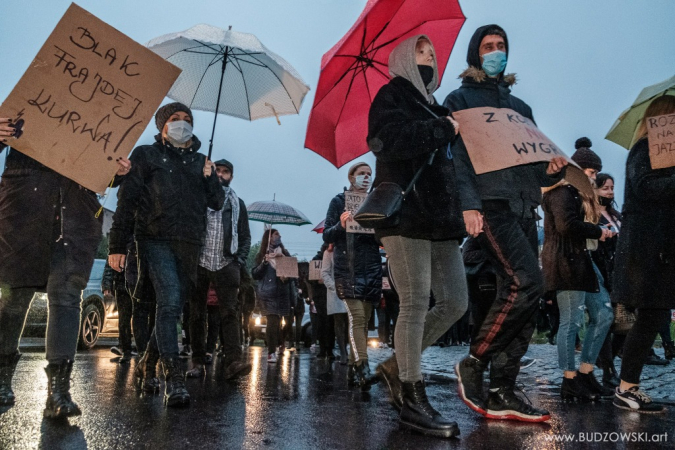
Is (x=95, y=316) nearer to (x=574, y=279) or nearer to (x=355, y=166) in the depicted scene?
(x=355, y=166)

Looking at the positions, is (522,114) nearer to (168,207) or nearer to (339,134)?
(339,134)

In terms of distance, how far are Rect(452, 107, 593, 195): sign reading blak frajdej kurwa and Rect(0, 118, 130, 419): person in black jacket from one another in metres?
2.34

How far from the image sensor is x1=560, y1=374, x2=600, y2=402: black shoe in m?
5.06

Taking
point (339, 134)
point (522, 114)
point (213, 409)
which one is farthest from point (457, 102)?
point (213, 409)

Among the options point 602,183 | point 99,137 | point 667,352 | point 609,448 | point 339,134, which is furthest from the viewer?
point 667,352

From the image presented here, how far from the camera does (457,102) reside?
4.30 m

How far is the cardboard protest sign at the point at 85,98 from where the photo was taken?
3.86m

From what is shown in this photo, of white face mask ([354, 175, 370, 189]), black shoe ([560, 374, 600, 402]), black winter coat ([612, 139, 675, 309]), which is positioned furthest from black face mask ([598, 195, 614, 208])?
white face mask ([354, 175, 370, 189])

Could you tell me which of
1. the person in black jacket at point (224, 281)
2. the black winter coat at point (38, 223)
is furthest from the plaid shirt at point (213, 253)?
the black winter coat at point (38, 223)

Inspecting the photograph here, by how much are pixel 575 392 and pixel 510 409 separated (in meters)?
1.50

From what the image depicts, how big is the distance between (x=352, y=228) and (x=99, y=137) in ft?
10.1

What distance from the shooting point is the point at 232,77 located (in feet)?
22.7

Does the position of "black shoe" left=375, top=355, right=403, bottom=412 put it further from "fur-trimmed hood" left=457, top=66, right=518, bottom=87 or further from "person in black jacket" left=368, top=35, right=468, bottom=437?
"fur-trimmed hood" left=457, top=66, right=518, bottom=87

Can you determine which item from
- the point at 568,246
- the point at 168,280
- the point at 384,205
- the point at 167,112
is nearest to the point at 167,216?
the point at 168,280
